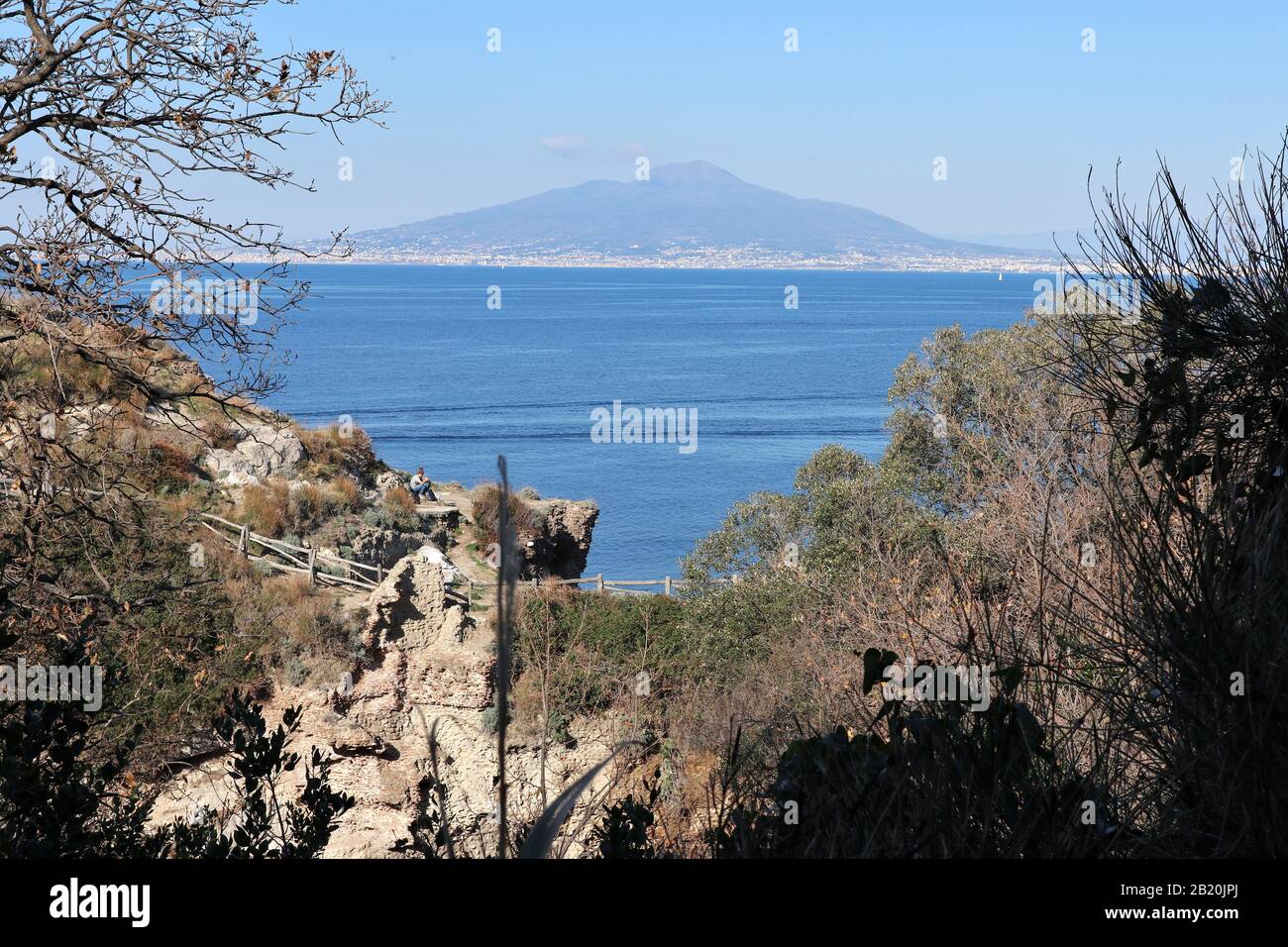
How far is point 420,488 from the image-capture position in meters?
27.8

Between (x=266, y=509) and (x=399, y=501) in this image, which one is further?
(x=399, y=501)

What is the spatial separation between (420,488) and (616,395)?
63.2m

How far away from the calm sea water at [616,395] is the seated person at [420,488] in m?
3.05

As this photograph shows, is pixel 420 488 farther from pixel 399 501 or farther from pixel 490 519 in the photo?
pixel 490 519

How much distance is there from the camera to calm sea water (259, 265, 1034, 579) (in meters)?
61.6

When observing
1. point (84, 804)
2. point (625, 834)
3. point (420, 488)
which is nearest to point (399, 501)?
point (420, 488)

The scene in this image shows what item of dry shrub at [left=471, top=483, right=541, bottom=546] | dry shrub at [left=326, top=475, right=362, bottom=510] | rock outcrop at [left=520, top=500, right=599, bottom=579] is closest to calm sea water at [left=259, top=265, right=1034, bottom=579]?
dry shrub at [left=471, top=483, right=541, bottom=546]

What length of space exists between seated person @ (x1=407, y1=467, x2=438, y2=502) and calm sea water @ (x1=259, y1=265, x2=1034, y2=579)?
10.0 ft

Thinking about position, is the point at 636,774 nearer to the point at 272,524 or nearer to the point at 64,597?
the point at 272,524

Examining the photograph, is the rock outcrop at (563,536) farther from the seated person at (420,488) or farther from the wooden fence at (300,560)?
the wooden fence at (300,560)

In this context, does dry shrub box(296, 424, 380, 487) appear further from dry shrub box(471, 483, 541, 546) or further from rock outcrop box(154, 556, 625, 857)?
rock outcrop box(154, 556, 625, 857)
